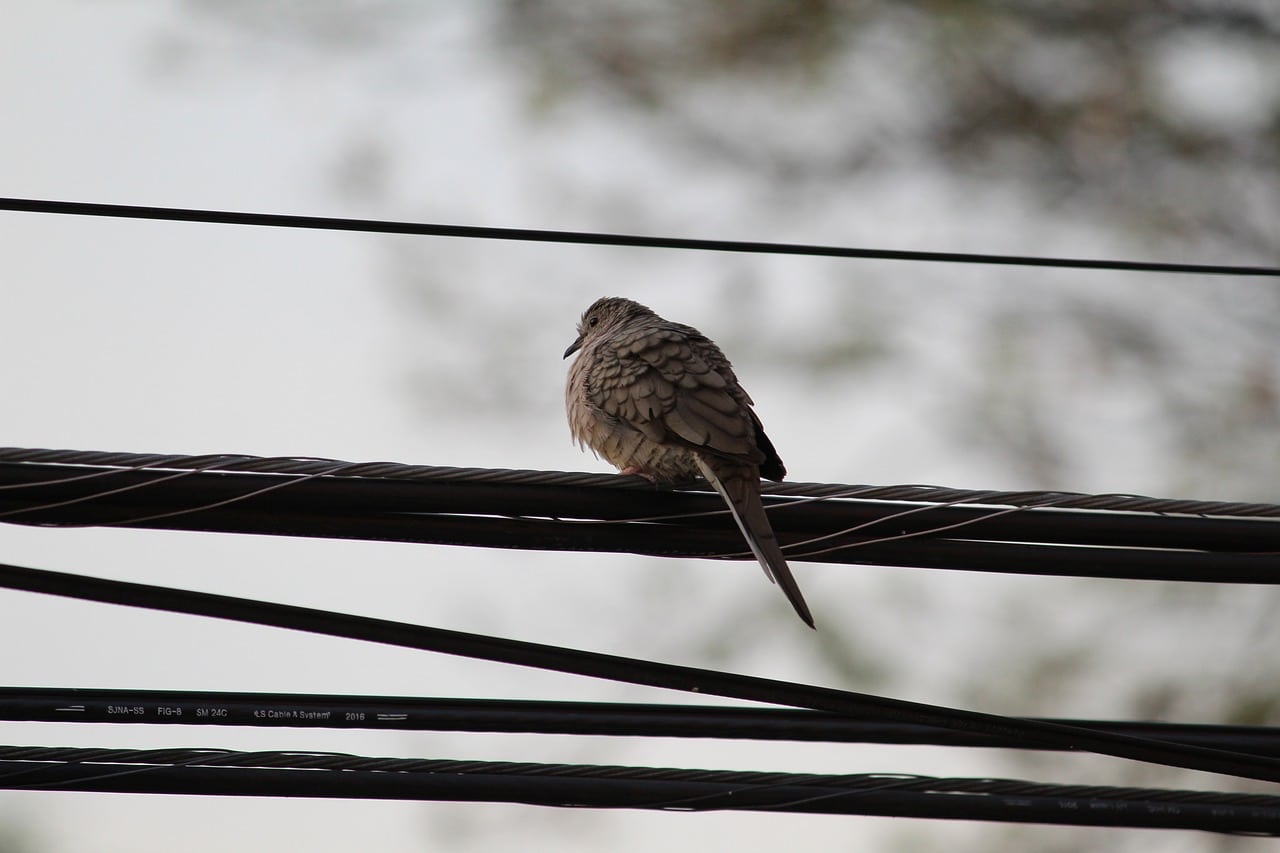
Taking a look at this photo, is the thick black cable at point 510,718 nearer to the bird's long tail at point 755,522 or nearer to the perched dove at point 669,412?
the bird's long tail at point 755,522

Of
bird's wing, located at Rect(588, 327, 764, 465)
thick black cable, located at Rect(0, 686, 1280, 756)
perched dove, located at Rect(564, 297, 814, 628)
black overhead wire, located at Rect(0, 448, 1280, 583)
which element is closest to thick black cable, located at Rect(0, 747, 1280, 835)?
thick black cable, located at Rect(0, 686, 1280, 756)

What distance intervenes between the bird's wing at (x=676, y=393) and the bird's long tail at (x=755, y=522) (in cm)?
11

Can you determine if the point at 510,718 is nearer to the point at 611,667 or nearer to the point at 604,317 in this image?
the point at 611,667

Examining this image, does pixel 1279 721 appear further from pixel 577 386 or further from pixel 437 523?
pixel 437 523

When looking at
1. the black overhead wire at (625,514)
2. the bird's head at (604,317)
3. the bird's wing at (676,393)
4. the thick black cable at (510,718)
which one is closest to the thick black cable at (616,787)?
the thick black cable at (510,718)

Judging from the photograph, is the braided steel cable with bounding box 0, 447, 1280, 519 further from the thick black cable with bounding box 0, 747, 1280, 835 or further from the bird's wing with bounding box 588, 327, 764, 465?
the thick black cable with bounding box 0, 747, 1280, 835

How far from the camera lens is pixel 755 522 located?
415 centimetres

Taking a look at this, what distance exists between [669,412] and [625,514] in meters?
0.99

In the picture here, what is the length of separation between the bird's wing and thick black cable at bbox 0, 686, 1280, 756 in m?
0.87

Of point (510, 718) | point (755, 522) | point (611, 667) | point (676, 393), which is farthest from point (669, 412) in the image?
point (611, 667)

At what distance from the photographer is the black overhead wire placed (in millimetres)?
3744

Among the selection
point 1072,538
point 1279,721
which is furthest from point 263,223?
point 1279,721

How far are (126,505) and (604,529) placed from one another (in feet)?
4.40

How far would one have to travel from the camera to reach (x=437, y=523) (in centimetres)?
393
